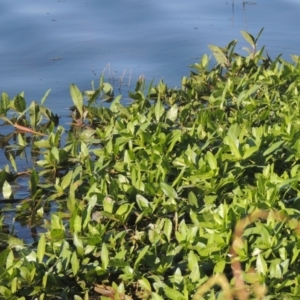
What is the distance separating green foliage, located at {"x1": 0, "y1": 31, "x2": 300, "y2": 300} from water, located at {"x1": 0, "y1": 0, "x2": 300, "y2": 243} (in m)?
0.91

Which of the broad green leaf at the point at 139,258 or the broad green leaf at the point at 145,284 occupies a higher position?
the broad green leaf at the point at 139,258

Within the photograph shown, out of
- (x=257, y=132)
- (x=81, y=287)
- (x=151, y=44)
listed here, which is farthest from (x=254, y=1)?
(x=81, y=287)

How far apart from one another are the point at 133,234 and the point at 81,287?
372 millimetres

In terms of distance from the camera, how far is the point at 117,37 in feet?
19.4

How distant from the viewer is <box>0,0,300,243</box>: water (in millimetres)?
5051

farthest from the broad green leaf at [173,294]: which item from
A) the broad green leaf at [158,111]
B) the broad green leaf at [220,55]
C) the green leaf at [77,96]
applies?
the broad green leaf at [220,55]

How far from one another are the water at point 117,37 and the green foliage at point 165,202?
0.91 metres

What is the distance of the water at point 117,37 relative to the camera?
16.6 feet

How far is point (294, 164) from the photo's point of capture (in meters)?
3.23

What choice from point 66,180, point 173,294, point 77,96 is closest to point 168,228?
point 173,294

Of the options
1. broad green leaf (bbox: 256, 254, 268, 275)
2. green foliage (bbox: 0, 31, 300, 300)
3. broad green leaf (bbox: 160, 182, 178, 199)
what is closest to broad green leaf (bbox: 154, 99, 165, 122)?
green foliage (bbox: 0, 31, 300, 300)

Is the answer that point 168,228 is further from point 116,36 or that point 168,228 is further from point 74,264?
point 116,36

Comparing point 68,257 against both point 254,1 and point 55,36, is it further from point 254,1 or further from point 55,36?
point 254,1

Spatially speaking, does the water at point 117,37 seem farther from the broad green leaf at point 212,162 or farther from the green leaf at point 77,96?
the broad green leaf at point 212,162
